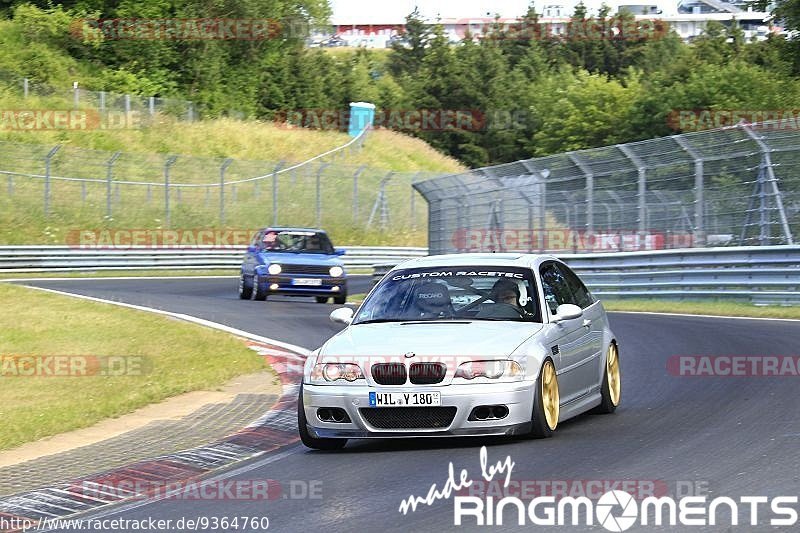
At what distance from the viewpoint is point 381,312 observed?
1032 cm

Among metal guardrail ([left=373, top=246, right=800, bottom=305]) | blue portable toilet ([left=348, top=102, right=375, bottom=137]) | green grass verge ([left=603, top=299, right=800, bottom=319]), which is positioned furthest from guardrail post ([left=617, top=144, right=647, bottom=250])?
blue portable toilet ([left=348, top=102, right=375, bottom=137])

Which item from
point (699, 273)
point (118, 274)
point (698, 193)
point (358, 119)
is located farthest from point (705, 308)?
point (358, 119)

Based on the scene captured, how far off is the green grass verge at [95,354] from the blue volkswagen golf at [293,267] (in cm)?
411

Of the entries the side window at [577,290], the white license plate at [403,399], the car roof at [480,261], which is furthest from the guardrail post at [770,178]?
the white license plate at [403,399]

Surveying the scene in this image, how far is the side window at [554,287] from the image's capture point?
10422 mm

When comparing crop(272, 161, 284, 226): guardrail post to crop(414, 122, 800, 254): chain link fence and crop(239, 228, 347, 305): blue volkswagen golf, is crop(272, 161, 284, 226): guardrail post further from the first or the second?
crop(239, 228, 347, 305): blue volkswagen golf

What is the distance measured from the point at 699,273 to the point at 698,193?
57.3 inches

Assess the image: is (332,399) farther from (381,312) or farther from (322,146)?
(322,146)

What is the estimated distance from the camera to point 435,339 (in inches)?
369

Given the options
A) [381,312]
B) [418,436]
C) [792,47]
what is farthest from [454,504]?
[792,47]

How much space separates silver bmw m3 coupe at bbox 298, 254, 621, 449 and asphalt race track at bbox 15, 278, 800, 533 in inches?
8.0

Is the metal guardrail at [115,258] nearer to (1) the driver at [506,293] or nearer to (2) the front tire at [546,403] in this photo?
(1) the driver at [506,293]

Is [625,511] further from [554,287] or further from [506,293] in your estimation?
[554,287]

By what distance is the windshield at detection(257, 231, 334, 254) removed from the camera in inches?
1061
